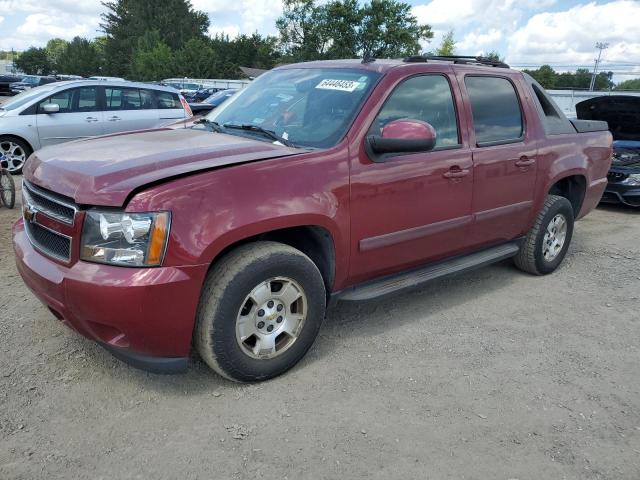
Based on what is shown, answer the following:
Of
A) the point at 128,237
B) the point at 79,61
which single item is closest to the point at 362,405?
the point at 128,237

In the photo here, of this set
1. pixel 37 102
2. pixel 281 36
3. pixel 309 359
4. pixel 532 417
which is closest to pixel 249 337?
pixel 309 359

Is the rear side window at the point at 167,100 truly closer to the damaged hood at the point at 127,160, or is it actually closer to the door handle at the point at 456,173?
the damaged hood at the point at 127,160

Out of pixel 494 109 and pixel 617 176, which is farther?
pixel 617 176

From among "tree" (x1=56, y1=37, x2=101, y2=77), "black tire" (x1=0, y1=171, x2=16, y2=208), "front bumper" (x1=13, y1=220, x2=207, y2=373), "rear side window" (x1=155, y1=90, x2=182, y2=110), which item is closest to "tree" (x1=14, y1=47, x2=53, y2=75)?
"tree" (x1=56, y1=37, x2=101, y2=77)

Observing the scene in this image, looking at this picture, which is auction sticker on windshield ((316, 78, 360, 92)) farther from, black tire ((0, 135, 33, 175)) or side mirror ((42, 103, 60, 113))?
black tire ((0, 135, 33, 175))

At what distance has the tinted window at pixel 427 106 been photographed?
3.60 metres

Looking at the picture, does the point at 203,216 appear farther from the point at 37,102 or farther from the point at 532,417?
the point at 37,102

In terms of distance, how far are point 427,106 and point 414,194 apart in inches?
26.6

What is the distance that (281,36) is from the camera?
52.9m

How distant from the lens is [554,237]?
16.9 ft

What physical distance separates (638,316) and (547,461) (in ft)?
7.57

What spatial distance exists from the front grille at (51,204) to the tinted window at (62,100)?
698 cm

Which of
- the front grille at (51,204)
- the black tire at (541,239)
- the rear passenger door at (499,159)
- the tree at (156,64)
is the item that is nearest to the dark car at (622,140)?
the black tire at (541,239)

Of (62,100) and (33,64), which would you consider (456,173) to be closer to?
(62,100)
